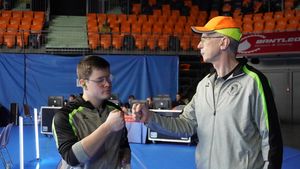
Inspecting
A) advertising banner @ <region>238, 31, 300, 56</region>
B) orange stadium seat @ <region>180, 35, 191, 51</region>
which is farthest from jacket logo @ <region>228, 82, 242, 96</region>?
orange stadium seat @ <region>180, 35, 191, 51</region>

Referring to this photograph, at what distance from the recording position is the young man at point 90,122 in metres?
2.00

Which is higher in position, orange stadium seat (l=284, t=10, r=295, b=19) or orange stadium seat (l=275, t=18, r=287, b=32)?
orange stadium seat (l=284, t=10, r=295, b=19)

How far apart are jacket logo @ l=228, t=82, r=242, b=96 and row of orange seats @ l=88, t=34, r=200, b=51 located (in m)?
13.5

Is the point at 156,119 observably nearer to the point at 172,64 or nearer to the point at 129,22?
the point at 172,64

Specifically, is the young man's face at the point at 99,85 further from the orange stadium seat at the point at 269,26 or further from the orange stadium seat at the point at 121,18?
the orange stadium seat at the point at 121,18

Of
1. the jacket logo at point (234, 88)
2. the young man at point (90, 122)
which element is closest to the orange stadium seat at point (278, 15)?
the jacket logo at point (234, 88)

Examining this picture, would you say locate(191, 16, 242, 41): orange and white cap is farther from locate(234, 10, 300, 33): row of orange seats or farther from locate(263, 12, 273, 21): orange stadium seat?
locate(263, 12, 273, 21): orange stadium seat

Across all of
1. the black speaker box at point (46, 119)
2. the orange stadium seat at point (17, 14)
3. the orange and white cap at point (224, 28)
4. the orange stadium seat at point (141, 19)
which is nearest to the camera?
the orange and white cap at point (224, 28)

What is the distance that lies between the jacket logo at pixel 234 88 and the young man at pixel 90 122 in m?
0.67

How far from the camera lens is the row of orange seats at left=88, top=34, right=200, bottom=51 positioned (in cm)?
1556

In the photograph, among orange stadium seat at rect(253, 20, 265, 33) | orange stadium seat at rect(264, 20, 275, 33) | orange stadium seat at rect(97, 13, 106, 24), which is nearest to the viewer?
orange stadium seat at rect(264, 20, 275, 33)

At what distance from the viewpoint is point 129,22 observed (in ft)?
55.9

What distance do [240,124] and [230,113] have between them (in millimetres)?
85

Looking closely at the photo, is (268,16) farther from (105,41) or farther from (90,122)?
(90,122)
